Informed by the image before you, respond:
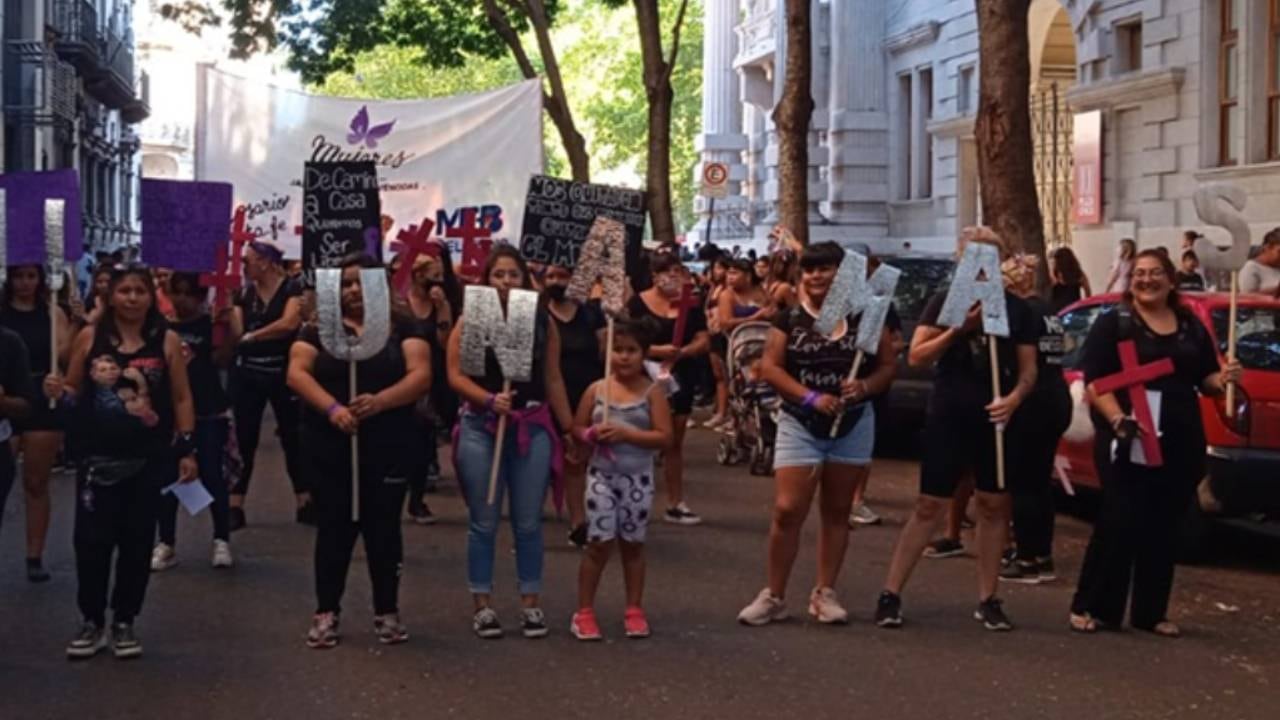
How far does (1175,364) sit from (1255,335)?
2612mm

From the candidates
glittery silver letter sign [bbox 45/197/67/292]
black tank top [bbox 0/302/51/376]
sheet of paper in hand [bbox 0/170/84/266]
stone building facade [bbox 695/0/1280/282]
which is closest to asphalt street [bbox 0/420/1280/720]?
black tank top [bbox 0/302/51/376]

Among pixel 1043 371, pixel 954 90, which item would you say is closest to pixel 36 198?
pixel 1043 371

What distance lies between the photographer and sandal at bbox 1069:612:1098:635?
8.97 m

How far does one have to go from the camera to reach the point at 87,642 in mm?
8359

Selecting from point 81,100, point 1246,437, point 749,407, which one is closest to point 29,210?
point 1246,437

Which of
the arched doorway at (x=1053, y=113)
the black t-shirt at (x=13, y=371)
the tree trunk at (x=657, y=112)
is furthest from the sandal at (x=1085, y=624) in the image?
the arched doorway at (x=1053, y=113)

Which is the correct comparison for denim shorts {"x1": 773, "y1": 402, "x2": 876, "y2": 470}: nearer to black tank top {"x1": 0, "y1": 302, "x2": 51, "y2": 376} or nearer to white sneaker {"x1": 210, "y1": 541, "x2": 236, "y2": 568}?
white sneaker {"x1": 210, "y1": 541, "x2": 236, "y2": 568}

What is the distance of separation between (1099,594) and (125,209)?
52.9 m

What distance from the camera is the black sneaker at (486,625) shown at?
8.77 m

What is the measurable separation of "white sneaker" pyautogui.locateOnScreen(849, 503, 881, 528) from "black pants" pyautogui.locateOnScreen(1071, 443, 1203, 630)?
149 inches

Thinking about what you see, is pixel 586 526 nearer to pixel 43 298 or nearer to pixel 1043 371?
pixel 1043 371

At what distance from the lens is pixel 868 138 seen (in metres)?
37.5

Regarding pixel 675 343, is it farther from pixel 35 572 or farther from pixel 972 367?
pixel 35 572

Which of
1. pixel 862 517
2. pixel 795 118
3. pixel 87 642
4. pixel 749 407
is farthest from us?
pixel 795 118
